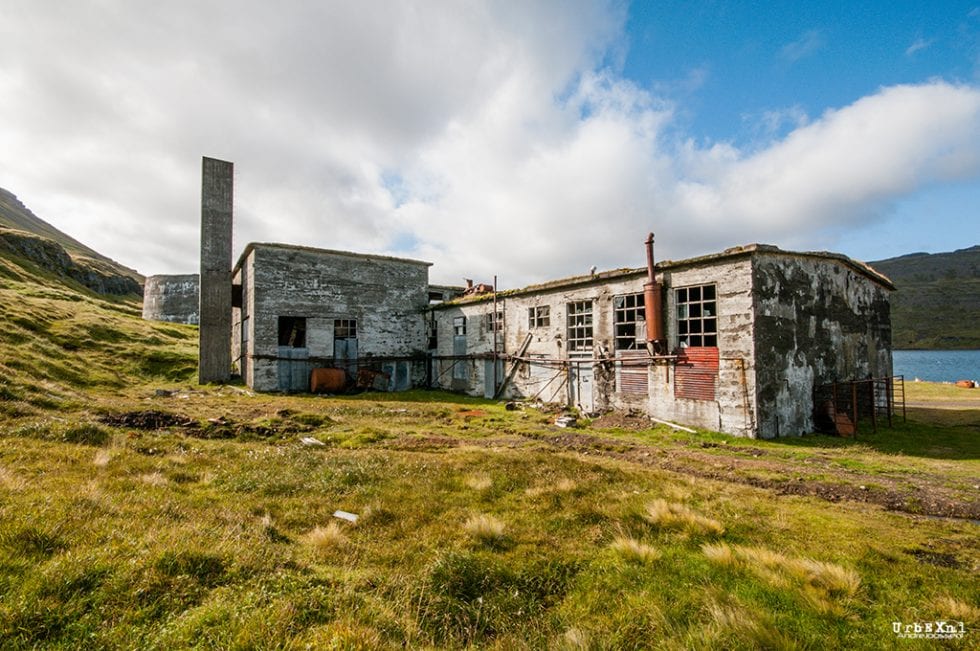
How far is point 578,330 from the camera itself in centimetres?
1881

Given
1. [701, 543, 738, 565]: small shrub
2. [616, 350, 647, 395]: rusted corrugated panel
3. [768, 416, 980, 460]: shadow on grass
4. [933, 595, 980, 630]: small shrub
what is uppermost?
[616, 350, 647, 395]: rusted corrugated panel

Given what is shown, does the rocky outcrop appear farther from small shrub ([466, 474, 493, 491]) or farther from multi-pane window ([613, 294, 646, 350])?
small shrub ([466, 474, 493, 491])

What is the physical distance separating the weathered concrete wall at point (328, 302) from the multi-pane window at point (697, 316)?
1661 centimetres

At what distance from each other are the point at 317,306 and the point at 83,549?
2143 centimetres

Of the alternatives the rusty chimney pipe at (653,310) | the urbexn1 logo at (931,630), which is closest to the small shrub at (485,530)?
the urbexn1 logo at (931,630)

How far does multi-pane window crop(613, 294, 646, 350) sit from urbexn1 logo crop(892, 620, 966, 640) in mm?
Answer: 12565

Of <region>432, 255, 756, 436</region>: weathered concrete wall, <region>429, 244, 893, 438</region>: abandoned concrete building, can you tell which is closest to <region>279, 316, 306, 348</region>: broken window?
<region>432, 255, 756, 436</region>: weathered concrete wall

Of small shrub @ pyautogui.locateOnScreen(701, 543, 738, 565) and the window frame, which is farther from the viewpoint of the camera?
the window frame

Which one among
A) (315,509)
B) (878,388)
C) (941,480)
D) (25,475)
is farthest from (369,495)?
(878,388)

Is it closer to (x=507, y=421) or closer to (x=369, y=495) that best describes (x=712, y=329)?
(x=507, y=421)

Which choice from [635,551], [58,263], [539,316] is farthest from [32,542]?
[58,263]

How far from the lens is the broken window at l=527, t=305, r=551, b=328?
796 inches

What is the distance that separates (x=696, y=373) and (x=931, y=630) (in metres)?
11.0

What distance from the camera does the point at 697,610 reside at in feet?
13.4
